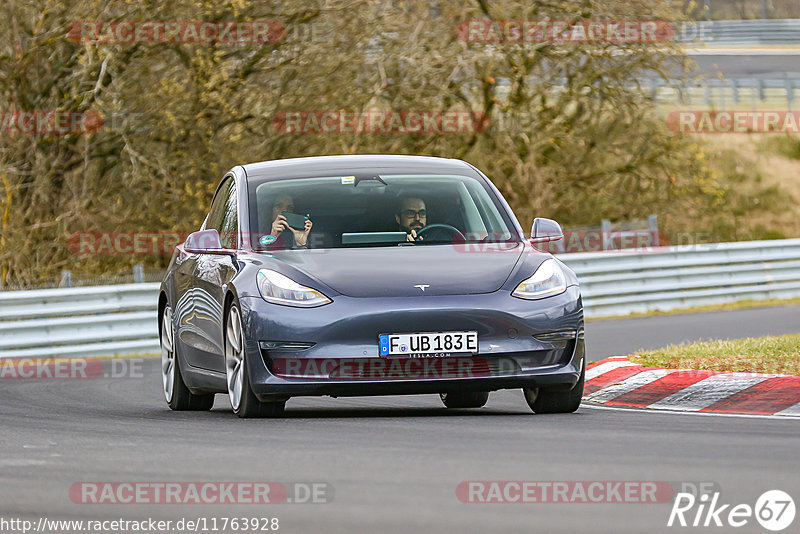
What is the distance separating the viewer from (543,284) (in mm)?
9039

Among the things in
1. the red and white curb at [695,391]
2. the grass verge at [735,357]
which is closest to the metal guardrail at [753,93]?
the grass verge at [735,357]

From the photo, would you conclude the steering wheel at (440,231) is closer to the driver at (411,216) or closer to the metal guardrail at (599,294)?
the driver at (411,216)

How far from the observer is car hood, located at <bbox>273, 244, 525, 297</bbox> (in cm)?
879

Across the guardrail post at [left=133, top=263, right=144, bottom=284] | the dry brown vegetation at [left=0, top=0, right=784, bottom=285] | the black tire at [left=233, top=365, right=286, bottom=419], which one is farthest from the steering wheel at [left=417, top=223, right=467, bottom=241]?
the dry brown vegetation at [left=0, top=0, right=784, bottom=285]

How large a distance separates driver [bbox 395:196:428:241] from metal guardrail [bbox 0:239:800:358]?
8936mm

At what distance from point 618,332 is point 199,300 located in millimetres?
8884

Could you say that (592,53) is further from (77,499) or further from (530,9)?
(77,499)

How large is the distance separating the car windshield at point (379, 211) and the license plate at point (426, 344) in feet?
3.38

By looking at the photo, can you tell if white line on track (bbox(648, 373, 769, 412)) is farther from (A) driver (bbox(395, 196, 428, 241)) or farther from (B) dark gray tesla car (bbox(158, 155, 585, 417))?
(A) driver (bbox(395, 196, 428, 241))

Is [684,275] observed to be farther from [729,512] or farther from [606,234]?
[729,512]

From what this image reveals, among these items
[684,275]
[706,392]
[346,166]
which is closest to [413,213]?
[346,166]

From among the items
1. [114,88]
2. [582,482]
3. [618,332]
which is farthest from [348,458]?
[114,88]

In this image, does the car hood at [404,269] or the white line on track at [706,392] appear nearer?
the car hood at [404,269]

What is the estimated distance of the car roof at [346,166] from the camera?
1012 centimetres
